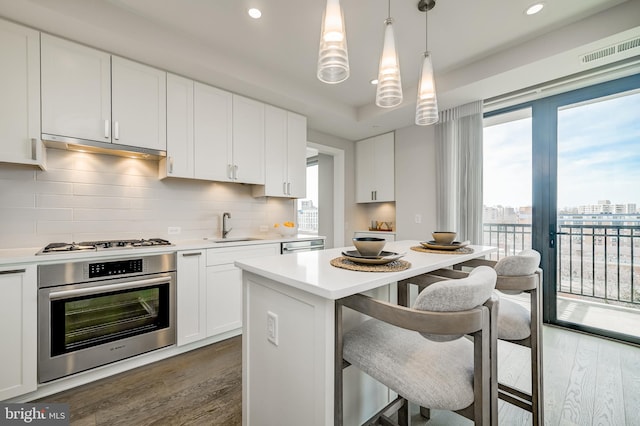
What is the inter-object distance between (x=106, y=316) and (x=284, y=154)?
92.8 inches

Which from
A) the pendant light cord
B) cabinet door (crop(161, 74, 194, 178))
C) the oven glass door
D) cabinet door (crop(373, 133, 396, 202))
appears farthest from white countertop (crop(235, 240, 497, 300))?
cabinet door (crop(373, 133, 396, 202))

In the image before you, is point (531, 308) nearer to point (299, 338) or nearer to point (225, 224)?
point (299, 338)

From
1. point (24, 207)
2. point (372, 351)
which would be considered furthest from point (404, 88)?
point (24, 207)

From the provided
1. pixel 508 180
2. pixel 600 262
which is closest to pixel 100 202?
pixel 508 180

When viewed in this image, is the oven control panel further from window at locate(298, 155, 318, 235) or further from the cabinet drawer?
window at locate(298, 155, 318, 235)

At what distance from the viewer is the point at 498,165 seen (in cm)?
334

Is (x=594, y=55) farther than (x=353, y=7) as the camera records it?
Yes

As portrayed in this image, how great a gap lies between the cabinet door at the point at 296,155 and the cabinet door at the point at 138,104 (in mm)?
1432

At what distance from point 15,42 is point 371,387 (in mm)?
3172

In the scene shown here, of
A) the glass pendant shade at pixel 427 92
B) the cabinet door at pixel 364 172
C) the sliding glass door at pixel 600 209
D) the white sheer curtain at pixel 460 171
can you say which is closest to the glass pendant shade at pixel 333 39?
the glass pendant shade at pixel 427 92

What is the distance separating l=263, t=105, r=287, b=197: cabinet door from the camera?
3190 millimetres

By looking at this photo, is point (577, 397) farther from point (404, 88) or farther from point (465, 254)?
point (404, 88)

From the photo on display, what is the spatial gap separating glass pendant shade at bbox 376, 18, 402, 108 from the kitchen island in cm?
103

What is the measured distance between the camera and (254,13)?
80.2 inches
